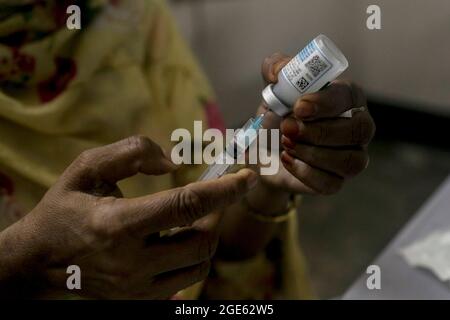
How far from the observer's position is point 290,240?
2.36 feet

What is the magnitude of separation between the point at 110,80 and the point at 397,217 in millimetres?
736

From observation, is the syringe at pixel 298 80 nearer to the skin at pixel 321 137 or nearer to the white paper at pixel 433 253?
the skin at pixel 321 137

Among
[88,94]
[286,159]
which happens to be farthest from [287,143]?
[88,94]

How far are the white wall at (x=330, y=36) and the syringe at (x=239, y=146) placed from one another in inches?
1.5

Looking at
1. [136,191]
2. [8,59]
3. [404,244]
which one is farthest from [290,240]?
[8,59]

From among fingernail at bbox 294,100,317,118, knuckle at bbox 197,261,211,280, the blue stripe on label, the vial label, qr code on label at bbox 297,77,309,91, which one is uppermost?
the blue stripe on label

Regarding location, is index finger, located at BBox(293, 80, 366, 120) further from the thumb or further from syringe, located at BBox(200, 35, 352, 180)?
the thumb

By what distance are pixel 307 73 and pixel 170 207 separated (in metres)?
0.14

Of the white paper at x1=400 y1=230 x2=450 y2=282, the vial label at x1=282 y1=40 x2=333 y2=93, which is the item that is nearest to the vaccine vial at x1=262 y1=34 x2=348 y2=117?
the vial label at x1=282 y1=40 x2=333 y2=93

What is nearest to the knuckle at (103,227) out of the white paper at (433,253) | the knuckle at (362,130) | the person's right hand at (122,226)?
the person's right hand at (122,226)

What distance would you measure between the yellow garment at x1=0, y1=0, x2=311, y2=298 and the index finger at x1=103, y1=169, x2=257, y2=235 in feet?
0.32

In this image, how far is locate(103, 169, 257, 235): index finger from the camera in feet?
Result: 1.38

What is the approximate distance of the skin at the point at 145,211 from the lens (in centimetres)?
43
